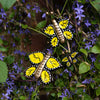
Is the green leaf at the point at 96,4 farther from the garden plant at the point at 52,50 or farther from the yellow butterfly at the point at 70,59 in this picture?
the yellow butterfly at the point at 70,59

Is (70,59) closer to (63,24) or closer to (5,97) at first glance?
(63,24)

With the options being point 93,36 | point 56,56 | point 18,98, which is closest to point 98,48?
point 93,36

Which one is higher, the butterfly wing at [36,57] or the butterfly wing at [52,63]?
the butterfly wing at [36,57]

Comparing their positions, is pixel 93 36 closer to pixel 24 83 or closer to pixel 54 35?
pixel 54 35

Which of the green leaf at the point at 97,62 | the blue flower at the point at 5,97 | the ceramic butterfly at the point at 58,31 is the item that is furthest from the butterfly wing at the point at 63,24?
the blue flower at the point at 5,97

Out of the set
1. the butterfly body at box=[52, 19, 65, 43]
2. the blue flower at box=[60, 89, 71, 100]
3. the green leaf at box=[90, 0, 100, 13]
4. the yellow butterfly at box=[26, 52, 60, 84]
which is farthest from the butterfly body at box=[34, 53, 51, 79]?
the green leaf at box=[90, 0, 100, 13]

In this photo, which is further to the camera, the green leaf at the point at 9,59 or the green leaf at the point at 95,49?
the green leaf at the point at 9,59
